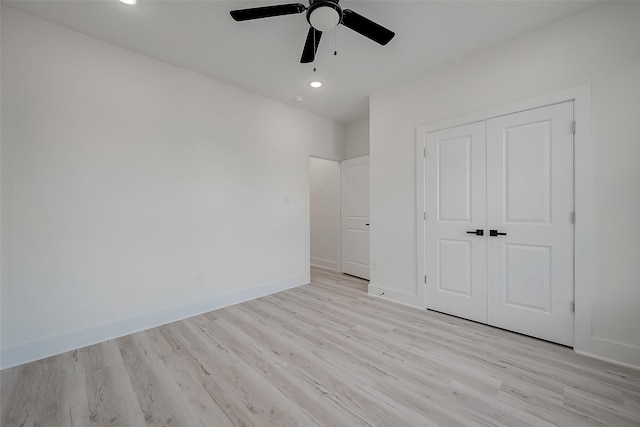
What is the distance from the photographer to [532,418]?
1.46 m

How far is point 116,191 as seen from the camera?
2.48 metres

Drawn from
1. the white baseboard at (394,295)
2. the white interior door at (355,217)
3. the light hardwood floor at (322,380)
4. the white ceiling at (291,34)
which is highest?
the white ceiling at (291,34)

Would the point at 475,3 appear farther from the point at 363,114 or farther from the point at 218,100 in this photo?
the point at 218,100

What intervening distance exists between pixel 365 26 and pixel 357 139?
9.27 feet

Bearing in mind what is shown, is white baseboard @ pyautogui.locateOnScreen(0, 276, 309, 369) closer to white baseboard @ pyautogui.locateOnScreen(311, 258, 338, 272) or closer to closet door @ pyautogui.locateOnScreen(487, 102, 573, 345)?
white baseboard @ pyautogui.locateOnScreen(311, 258, 338, 272)

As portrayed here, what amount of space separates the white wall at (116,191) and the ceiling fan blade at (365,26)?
2025mm

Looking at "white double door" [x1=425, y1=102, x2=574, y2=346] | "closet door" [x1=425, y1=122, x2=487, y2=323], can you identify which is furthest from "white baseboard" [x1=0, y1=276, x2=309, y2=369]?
"white double door" [x1=425, y1=102, x2=574, y2=346]

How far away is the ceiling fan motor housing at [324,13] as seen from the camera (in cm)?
164

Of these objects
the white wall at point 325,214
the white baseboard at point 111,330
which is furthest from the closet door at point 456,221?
the white baseboard at point 111,330

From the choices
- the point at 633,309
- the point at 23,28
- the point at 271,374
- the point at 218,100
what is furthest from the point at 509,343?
the point at 23,28

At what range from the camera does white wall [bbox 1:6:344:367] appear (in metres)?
2.07

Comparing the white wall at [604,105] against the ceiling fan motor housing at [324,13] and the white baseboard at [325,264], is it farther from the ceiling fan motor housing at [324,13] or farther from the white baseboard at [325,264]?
the white baseboard at [325,264]

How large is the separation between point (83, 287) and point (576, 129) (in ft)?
14.8

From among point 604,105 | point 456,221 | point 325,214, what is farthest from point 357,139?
point 604,105
